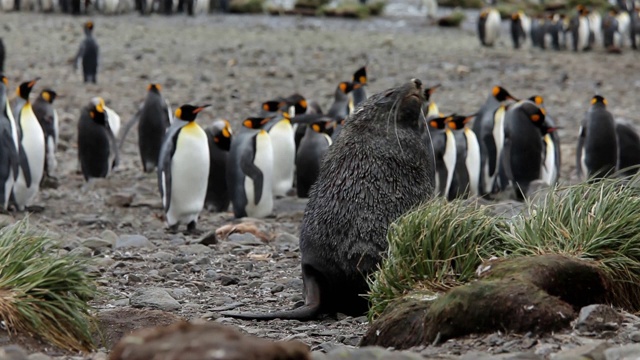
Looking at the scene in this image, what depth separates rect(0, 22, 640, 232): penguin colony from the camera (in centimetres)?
991

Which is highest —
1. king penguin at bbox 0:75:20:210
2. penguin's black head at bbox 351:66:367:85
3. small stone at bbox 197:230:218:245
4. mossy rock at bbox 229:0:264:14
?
mossy rock at bbox 229:0:264:14

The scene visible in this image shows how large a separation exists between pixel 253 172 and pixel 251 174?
0.10ft

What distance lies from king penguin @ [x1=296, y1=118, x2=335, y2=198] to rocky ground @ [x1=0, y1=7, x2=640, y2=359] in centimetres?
25

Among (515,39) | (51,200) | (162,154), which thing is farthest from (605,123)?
(515,39)

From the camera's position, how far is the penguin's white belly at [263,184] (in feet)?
34.1

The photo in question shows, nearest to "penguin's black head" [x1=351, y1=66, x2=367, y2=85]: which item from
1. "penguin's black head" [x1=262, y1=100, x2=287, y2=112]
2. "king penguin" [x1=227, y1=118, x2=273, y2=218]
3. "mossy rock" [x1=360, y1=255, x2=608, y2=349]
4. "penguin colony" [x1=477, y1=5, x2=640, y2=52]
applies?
"penguin's black head" [x1=262, y1=100, x2=287, y2=112]

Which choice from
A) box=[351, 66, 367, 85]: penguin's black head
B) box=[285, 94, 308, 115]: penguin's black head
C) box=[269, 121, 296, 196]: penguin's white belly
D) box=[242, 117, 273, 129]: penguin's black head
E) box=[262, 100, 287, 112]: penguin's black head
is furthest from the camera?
box=[351, 66, 367, 85]: penguin's black head

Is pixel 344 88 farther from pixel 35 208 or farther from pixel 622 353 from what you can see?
pixel 622 353

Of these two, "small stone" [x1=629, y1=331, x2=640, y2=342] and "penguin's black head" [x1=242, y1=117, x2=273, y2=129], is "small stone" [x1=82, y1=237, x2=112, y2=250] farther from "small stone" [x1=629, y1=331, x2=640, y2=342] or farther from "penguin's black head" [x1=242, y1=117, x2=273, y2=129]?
"small stone" [x1=629, y1=331, x2=640, y2=342]

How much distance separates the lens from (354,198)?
5.79 metres

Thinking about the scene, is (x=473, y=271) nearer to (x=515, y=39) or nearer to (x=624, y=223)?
(x=624, y=223)

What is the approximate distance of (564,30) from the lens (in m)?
31.0

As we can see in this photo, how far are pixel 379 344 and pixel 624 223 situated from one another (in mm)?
1318

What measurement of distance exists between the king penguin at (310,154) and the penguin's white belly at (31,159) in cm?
261
